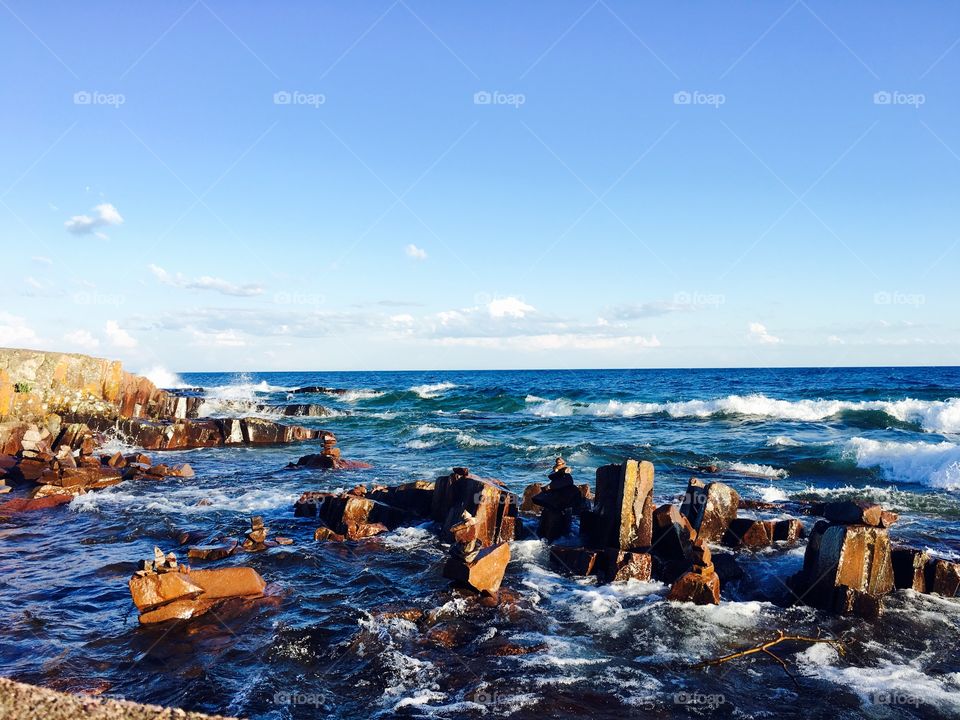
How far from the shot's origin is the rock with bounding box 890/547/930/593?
28.7 feet

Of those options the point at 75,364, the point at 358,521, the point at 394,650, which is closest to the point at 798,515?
the point at 358,521

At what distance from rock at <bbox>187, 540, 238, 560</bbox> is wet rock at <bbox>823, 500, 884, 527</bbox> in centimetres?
921

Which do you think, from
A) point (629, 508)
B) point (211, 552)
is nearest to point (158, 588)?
point (211, 552)

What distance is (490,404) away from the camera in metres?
48.2

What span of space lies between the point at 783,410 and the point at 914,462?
60.5 ft

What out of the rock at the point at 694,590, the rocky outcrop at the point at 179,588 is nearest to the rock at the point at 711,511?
the rock at the point at 694,590

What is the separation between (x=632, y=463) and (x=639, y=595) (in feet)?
6.77

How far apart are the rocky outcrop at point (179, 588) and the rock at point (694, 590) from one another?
18.6 ft

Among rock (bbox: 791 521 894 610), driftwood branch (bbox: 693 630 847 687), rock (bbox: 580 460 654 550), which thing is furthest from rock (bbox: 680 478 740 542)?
driftwood branch (bbox: 693 630 847 687)

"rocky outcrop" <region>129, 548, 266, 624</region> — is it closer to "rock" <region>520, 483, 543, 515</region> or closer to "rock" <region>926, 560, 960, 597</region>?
"rock" <region>520, 483, 543, 515</region>

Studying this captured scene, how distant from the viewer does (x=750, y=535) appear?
10.8 m

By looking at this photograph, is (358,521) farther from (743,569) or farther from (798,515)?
(798,515)

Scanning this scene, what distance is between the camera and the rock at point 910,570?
28.7 ft

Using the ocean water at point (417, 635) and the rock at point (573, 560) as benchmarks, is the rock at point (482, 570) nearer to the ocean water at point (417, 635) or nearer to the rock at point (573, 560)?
the ocean water at point (417, 635)
